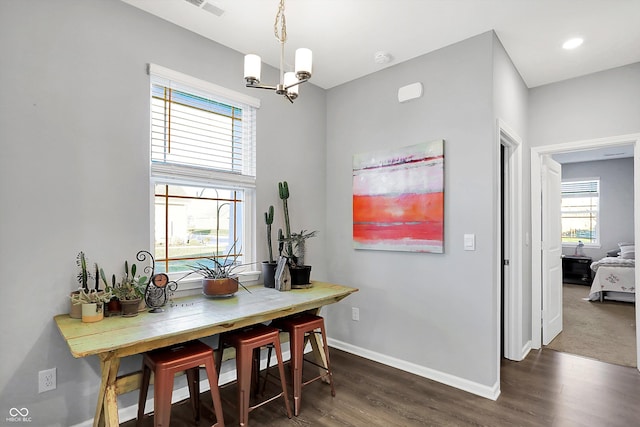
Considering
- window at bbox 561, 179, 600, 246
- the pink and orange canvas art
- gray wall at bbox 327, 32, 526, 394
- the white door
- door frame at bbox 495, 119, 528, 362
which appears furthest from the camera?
window at bbox 561, 179, 600, 246

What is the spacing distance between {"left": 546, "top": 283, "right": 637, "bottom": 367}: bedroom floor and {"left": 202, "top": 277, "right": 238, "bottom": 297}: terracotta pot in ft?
11.1

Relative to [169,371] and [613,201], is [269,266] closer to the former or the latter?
[169,371]

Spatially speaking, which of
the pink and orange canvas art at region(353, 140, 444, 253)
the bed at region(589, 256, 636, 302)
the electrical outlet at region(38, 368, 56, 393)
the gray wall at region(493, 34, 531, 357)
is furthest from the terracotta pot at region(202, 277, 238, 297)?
the bed at region(589, 256, 636, 302)

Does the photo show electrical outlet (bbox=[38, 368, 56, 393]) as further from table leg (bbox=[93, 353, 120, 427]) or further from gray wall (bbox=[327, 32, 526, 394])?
gray wall (bbox=[327, 32, 526, 394])

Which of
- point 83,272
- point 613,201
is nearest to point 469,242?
point 83,272

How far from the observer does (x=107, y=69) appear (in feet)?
7.31

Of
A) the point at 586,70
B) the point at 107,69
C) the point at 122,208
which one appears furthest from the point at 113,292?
the point at 586,70

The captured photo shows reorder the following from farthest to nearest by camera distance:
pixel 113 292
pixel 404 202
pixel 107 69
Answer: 1. pixel 404 202
2. pixel 107 69
3. pixel 113 292

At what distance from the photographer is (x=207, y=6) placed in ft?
7.69

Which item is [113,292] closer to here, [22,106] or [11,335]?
[11,335]

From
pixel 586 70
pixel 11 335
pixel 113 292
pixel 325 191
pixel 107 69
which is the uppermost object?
pixel 586 70

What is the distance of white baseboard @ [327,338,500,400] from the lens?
2611mm

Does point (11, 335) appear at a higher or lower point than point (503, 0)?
lower

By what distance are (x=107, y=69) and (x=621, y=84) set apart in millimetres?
4212
